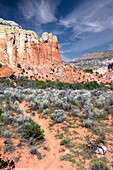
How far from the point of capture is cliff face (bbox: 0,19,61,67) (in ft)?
114

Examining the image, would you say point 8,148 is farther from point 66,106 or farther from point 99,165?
point 66,106

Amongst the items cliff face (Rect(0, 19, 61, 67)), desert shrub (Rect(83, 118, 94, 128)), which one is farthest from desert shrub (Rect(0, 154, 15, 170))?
cliff face (Rect(0, 19, 61, 67))

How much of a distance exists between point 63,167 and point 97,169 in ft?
4.48

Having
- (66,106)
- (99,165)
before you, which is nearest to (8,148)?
(99,165)

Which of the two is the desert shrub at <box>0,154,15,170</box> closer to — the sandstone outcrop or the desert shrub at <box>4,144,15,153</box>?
the desert shrub at <box>4,144,15,153</box>

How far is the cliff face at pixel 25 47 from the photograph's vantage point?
34688 mm

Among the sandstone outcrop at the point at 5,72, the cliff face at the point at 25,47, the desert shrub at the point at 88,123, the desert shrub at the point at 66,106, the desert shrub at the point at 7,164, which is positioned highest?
the cliff face at the point at 25,47

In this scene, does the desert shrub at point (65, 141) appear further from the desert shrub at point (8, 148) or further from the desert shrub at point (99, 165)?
the desert shrub at point (8, 148)

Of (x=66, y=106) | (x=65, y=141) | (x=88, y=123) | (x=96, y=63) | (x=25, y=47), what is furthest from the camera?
(x=96, y=63)

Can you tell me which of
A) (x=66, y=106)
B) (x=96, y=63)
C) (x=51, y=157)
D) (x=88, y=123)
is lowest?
(x=51, y=157)

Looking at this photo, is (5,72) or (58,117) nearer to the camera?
(58,117)

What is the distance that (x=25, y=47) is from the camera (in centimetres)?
3853

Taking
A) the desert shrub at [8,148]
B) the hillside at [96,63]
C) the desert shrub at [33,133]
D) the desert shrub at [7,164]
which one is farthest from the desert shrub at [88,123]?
the hillside at [96,63]

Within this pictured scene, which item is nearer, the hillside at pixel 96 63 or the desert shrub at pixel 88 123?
the desert shrub at pixel 88 123
